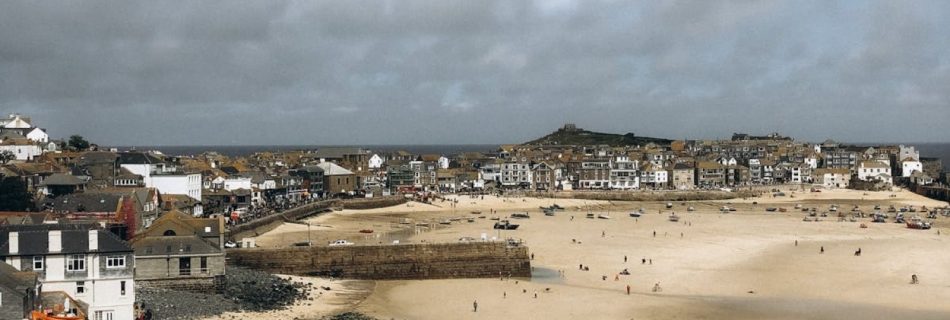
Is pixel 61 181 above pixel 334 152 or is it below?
below

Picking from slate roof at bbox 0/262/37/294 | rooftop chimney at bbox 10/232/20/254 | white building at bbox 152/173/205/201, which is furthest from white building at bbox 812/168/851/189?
slate roof at bbox 0/262/37/294

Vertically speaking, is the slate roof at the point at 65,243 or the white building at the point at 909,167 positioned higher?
the white building at the point at 909,167

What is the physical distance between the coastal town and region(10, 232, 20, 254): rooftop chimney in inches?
1.3

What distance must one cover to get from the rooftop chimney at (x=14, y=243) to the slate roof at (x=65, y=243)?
0.08 m

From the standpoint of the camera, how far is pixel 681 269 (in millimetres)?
48688

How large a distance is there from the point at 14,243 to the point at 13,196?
25536 mm

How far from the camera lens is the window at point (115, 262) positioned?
3038 cm

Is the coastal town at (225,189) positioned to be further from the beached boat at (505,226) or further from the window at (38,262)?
the beached boat at (505,226)

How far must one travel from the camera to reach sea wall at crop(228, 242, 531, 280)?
4478cm

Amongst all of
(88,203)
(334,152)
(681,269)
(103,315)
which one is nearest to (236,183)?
(88,203)

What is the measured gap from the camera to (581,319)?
35750 mm

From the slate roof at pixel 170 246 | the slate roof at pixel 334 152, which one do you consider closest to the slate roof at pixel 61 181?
the slate roof at pixel 170 246

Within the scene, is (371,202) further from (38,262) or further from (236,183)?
(38,262)

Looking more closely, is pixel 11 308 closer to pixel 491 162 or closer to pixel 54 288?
pixel 54 288
